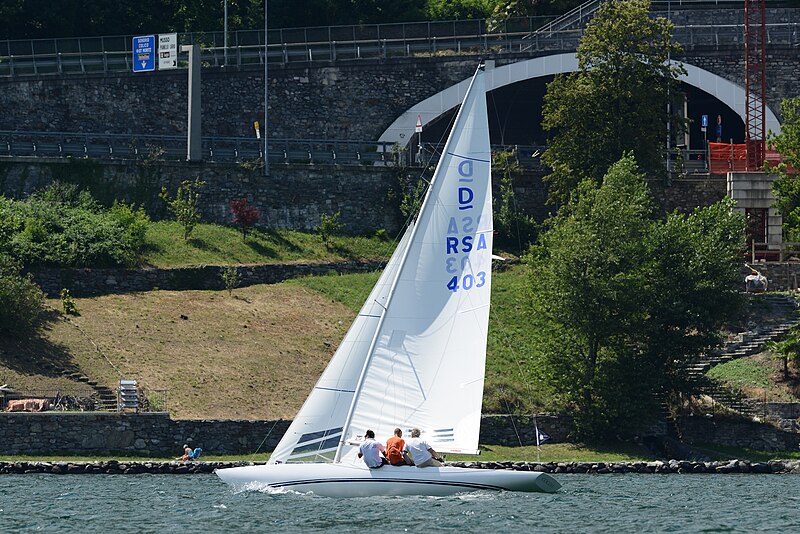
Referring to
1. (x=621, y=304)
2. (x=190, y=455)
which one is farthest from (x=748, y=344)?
(x=190, y=455)

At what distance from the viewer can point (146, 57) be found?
7694 centimetres

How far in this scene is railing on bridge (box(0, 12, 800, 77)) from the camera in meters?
77.6

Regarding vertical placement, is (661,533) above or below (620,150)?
below

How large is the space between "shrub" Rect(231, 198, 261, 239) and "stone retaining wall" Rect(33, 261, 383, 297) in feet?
11.6

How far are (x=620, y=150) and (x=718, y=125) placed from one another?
55.0 feet

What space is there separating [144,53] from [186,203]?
11.7 metres

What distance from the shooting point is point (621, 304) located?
5447cm

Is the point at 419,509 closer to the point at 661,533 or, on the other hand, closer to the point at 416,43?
the point at 661,533

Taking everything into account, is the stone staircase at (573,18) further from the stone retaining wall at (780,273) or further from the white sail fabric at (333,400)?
the white sail fabric at (333,400)

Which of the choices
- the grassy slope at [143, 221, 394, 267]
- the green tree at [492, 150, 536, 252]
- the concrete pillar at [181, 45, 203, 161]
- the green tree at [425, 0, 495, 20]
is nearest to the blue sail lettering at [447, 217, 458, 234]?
the grassy slope at [143, 221, 394, 267]

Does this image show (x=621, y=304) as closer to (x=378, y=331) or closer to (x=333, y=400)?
(x=378, y=331)

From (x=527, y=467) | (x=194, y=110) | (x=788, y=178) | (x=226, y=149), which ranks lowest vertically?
(x=527, y=467)

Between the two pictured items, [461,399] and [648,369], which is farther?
[648,369]

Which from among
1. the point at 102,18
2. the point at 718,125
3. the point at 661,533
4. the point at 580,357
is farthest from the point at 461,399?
the point at 102,18
